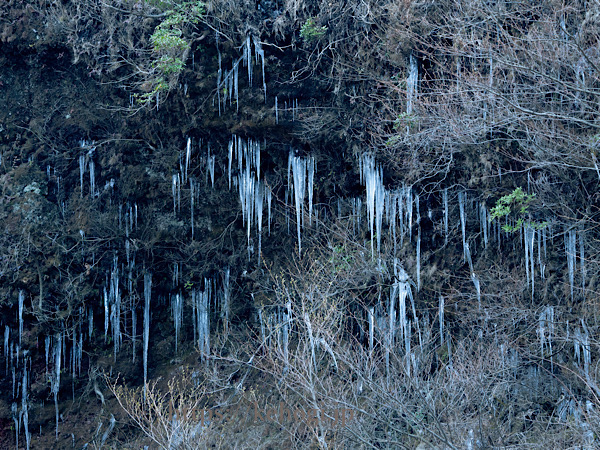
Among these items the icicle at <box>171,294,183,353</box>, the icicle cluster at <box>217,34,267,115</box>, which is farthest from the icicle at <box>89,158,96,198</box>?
the icicle cluster at <box>217,34,267,115</box>

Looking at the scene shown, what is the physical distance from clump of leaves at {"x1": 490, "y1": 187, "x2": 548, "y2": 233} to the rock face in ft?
0.28

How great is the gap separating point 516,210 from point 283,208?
506 cm

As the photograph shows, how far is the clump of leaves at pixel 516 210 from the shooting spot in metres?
9.66

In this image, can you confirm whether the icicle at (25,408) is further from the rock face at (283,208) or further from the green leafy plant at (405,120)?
the green leafy plant at (405,120)

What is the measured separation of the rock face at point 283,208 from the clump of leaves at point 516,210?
9 cm

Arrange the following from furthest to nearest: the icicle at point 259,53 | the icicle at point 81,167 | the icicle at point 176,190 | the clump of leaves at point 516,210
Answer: the icicle at point 81,167 < the icicle at point 176,190 < the icicle at point 259,53 < the clump of leaves at point 516,210

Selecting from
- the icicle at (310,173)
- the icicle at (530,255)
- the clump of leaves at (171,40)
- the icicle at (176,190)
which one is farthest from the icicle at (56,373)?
the icicle at (530,255)

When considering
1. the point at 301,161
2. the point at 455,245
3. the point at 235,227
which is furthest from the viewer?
the point at 235,227

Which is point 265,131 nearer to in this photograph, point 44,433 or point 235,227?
point 235,227

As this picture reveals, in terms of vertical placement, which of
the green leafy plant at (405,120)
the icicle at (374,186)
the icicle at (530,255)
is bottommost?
the icicle at (530,255)

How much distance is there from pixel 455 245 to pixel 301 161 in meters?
3.82

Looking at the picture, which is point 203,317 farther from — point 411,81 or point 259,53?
point 411,81

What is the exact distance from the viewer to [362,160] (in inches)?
449

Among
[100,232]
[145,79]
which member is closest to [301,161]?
[145,79]
